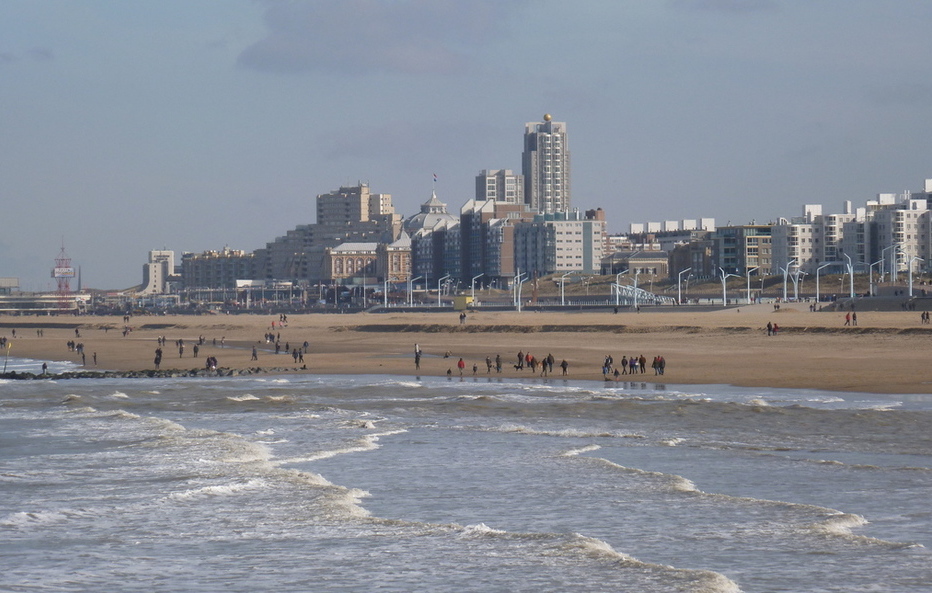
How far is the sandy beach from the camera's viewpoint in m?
39.2

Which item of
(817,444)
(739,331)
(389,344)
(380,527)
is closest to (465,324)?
(389,344)

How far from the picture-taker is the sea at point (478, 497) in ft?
43.7

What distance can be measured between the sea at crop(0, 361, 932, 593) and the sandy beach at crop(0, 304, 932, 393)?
8404 mm

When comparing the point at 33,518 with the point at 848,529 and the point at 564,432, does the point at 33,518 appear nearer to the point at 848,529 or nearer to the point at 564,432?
the point at 848,529

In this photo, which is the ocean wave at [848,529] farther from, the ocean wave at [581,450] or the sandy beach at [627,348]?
the sandy beach at [627,348]

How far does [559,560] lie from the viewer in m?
13.8

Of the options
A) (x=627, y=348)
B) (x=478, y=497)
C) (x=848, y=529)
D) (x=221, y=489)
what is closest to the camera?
(x=848, y=529)

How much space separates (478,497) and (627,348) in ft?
124

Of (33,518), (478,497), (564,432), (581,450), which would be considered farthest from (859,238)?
(33,518)

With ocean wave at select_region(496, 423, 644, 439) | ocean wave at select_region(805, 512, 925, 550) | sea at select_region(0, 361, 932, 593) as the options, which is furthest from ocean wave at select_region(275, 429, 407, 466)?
ocean wave at select_region(805, 512, 925, 550)

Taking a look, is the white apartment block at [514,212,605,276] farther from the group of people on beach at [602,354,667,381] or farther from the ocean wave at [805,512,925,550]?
the ocean wave at [805,512,925,550]

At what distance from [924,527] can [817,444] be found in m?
7.56

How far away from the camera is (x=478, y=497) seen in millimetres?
17797

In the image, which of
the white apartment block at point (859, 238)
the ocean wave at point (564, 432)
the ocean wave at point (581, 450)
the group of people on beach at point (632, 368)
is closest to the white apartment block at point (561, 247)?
the white apartment block at point (859, 238)
